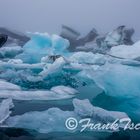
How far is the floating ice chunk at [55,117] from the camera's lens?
5.83 ft

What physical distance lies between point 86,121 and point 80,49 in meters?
0.51

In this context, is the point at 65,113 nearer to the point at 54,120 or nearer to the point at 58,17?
the point at 54,120

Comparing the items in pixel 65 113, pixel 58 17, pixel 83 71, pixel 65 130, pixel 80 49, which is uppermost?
pixel 58 17

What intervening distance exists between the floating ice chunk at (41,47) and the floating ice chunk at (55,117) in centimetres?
38

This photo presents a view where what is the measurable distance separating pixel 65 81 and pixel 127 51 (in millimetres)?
492

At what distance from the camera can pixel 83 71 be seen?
183 cm

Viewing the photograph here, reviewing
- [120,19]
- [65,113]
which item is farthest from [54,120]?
[120,19]

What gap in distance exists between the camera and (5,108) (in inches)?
69.9

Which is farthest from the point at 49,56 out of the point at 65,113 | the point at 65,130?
the point at 65,130

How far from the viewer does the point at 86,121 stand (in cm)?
180

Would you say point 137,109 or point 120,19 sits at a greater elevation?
point 120,19

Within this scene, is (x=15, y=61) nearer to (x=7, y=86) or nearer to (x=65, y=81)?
(x=7, y=86)

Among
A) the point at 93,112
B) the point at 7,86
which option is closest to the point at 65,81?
the point at 93,112

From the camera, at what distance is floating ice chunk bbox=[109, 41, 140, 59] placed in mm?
1843
